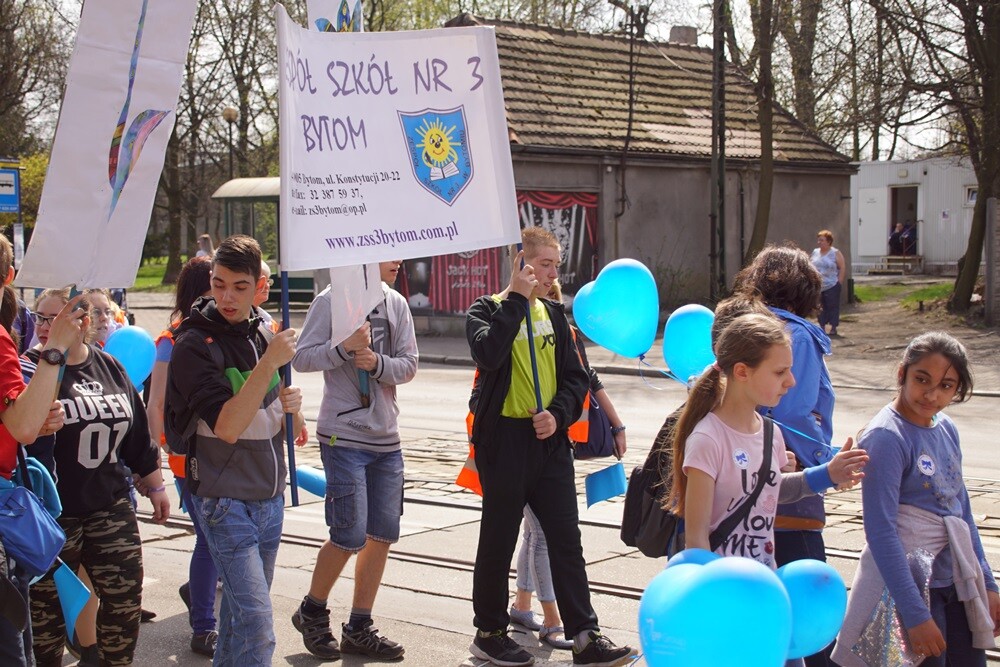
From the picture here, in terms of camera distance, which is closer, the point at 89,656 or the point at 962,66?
the point at 89,656

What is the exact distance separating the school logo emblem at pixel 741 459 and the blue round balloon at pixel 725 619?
2.62 ft

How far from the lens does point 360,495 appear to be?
5387 mm

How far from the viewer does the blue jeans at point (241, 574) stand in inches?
162

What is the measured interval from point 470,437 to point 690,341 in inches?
40.8

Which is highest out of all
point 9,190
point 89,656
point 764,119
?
point 764,119

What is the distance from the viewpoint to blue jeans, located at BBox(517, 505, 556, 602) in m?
5.68

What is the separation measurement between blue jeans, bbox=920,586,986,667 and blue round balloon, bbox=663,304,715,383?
163 centimetres

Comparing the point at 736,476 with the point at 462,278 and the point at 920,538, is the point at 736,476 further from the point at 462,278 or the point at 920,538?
the point at 462,278

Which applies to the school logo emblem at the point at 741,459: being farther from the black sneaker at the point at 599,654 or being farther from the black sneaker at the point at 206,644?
the black sneaker at the point at 206,644

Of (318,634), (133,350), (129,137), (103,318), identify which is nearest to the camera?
(129,137)

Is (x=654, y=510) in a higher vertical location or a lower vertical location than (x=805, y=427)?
lower

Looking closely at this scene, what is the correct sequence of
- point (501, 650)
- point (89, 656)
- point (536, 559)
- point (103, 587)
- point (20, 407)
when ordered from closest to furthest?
point (20, 407)
point (103, 587)
point (89, 656)
point (501, 650)
point (536, 559)

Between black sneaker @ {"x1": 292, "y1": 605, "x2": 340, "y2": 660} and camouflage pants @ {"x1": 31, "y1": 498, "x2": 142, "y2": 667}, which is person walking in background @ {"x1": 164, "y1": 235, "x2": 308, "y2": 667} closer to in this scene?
camouflage pants @ {"x1": 31, "y1": 498, "x2": 142, "y2": 667}

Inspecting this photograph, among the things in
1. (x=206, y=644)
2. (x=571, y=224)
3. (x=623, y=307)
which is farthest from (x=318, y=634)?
(x=571, y=224)
